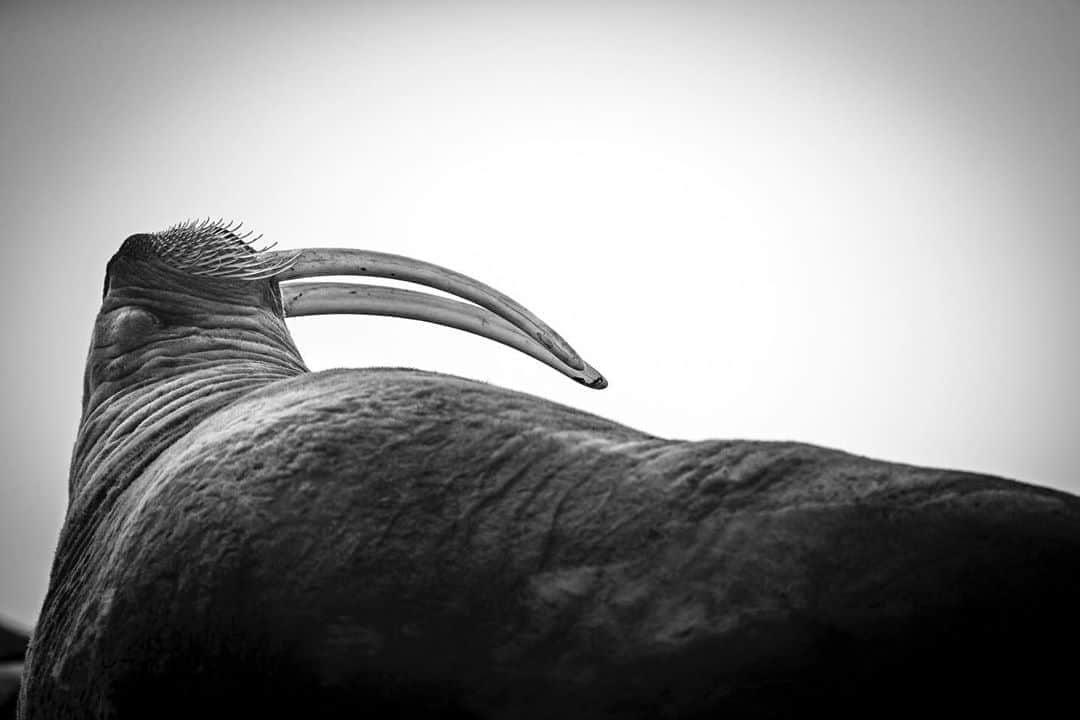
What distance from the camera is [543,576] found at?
73cm

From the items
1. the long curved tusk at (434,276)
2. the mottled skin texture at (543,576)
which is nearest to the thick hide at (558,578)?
the mottled skin texture at (543,576)

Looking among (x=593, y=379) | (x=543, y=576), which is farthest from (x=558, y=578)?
(x=593, y=379)

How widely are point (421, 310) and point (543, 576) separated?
3.78 feet

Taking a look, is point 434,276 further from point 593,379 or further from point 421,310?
point 593,379

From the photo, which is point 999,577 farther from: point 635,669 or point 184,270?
point 184,270

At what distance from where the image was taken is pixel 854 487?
714 mm

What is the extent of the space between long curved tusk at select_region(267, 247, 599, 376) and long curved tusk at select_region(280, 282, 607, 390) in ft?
0.04

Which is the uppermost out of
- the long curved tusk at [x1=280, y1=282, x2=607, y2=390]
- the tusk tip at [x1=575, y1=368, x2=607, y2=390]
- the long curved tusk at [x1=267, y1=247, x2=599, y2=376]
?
the long curved tusk at [x1=267, y1=247, x2=599, y2=376]

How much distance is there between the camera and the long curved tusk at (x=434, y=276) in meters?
1.72

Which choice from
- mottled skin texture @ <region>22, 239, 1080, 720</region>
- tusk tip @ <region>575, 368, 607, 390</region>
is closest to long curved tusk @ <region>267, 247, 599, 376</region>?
tusk tip @ <region>575, 368, 607, 390</region>

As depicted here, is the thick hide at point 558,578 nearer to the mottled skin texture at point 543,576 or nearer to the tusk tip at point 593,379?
the mottled skin texture at point 543,576

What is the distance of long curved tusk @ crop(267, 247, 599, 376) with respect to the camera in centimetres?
172

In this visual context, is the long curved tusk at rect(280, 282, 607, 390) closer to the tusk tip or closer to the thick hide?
the tusk tip

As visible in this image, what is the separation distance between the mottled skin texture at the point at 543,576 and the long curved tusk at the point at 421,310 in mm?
838
